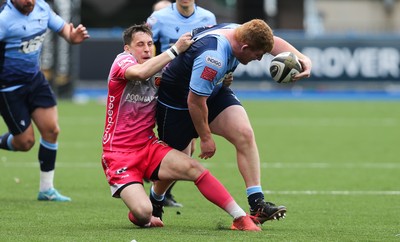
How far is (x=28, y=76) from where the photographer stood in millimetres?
10922

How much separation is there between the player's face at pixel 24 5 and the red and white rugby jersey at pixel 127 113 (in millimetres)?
2189

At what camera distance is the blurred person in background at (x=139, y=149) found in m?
8.53

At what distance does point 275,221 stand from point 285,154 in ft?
22.0

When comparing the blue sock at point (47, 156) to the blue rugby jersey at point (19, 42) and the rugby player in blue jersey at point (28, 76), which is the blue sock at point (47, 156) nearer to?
the rugby player in blue jersey at point (28, 76)

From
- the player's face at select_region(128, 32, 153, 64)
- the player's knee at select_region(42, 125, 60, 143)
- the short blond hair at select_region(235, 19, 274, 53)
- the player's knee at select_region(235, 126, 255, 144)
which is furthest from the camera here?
the player's knee at select_region(42, 125, 60, 143)

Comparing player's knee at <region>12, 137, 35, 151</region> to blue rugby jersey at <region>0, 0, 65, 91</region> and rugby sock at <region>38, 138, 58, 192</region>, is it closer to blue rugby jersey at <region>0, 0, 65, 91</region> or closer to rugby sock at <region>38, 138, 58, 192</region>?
rugby sock at <region>38, 138, 58, 192</region>

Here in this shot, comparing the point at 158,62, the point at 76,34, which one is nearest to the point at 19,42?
the point at 76,34

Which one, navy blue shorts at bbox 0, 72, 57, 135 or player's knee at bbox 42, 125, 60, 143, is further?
player's knee at bbox 42, 125, 60, 143

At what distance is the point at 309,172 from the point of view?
13711 millimetres

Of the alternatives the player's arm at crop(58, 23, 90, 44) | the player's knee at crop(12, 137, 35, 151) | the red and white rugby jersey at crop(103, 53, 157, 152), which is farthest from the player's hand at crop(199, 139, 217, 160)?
the player's knee at crop(12, 137, 35, 151)

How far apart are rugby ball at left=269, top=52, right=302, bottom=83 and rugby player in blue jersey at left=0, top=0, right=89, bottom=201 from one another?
2896mm

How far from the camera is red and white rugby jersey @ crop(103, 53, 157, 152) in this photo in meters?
8.81

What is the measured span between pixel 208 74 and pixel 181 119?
90cm

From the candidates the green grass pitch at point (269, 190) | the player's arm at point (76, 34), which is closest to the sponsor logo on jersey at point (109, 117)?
the green grass pitch at point (269, 190)
